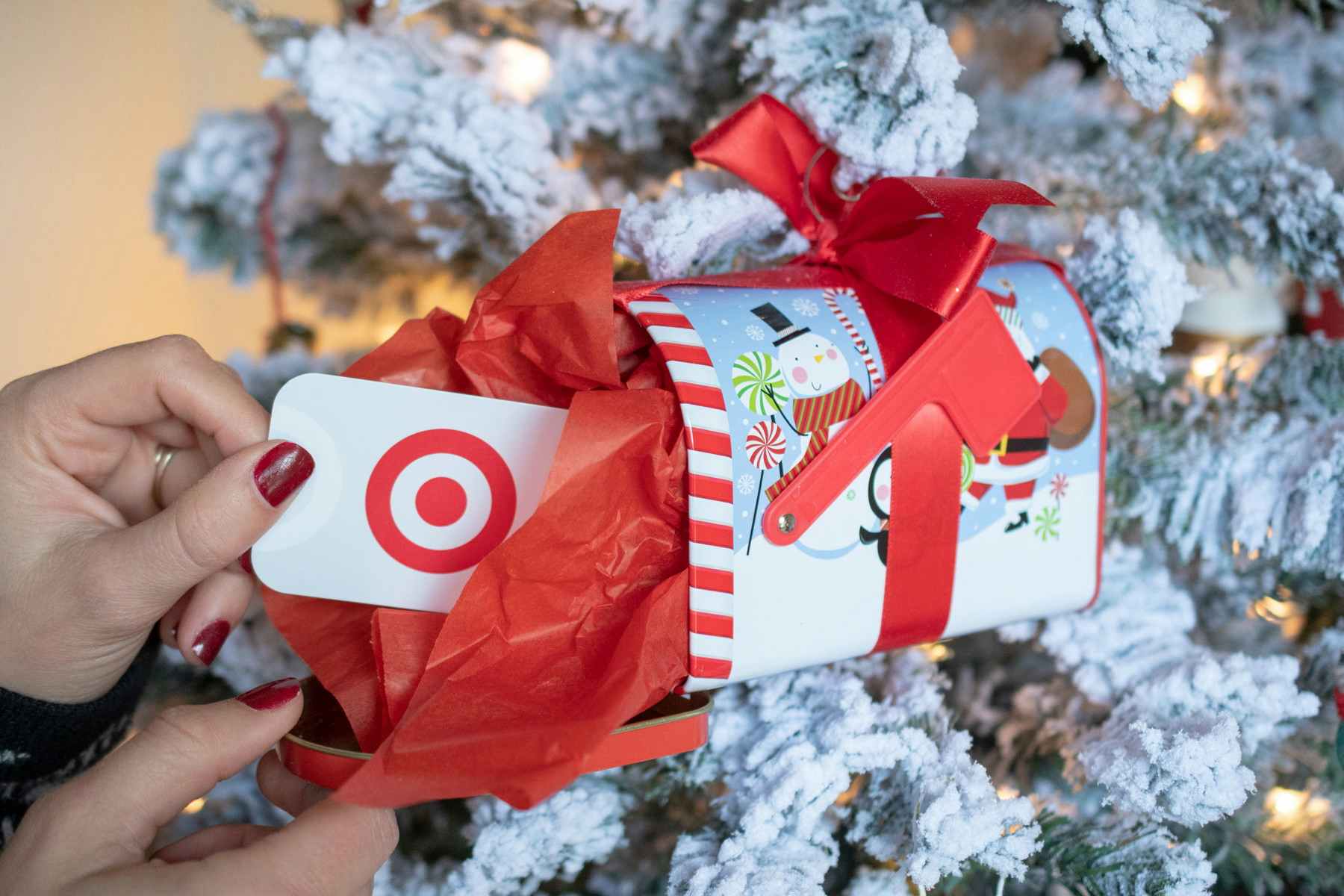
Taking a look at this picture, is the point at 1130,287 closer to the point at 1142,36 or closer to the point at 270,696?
the point at 1142,36

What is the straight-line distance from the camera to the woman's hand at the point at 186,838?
0.48 m

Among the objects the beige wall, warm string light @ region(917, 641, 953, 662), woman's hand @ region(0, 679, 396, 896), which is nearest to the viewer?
woman's hand @ region(0, 679, 396, 896)

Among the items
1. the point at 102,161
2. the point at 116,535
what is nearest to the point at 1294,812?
the point at 116,535

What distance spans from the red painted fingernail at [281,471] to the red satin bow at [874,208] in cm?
35

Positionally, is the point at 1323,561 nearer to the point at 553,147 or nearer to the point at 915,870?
the point at 915,870

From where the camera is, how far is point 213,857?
49 centimetres

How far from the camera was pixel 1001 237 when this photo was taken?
826 millimetres

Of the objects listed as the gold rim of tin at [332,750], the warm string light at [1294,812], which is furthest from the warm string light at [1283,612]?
the gold rim of tin at [332,750]

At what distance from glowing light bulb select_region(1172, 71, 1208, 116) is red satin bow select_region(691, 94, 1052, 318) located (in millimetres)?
548

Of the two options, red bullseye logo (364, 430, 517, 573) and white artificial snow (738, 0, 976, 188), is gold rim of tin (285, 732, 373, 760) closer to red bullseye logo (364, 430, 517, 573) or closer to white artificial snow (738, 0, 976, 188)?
red bullseye logo (364, 430, 517, 573)

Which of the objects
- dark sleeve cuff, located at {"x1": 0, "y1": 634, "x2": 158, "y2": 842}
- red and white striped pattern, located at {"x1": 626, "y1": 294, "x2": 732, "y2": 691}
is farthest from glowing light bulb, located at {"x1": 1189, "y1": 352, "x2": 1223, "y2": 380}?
dark sleeve cuff, located at {"x1": 0, "y1": 634, "x2": 158, "y2": 842}

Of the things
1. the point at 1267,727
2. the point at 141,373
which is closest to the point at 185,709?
the point at 141,373

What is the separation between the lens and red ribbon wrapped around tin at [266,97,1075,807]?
0.51 m

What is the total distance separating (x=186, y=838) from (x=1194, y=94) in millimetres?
1166
